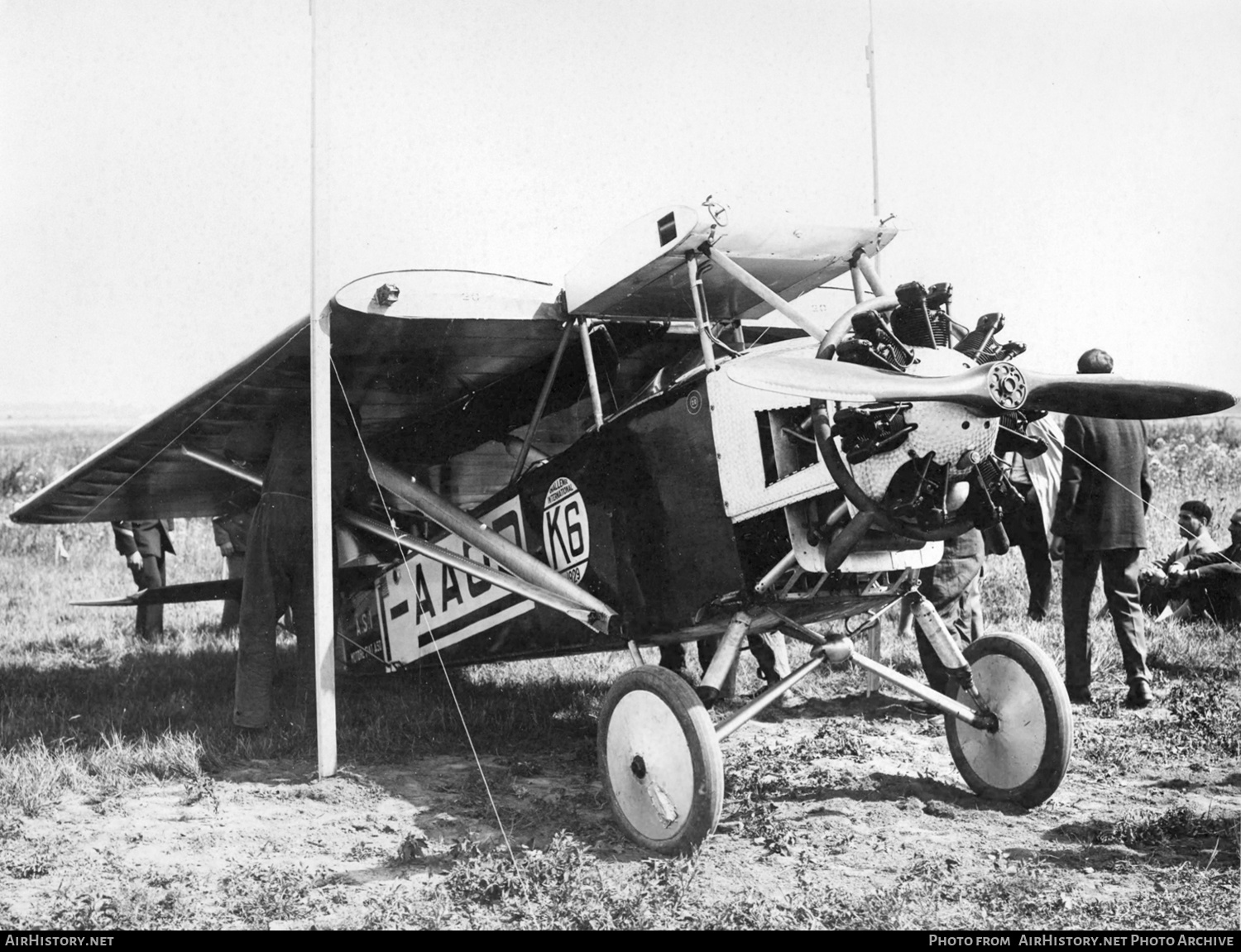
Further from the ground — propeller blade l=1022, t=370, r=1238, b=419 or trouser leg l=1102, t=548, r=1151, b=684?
propeller blade l=1022, t=370, r=1238, b=419

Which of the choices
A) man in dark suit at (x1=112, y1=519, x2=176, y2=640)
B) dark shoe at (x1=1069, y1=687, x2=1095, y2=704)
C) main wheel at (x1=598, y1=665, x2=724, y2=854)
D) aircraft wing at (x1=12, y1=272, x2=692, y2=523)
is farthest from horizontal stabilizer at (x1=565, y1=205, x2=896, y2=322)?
man in dark suit at (x1=112, y1=519, x2=176, y2=640)

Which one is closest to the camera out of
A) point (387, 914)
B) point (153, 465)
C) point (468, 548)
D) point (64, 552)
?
point (387, 914)

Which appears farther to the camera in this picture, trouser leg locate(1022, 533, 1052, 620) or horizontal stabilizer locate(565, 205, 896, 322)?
trouser leg locate(1022, 533, 1052, 620)

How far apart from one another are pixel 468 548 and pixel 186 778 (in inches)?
79.5

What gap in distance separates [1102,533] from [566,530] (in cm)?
361

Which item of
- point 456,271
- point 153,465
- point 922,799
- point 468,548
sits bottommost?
point 922,799

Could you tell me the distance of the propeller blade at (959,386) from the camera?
3844 mm

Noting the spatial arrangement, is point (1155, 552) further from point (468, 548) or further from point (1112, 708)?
point (468, 548)

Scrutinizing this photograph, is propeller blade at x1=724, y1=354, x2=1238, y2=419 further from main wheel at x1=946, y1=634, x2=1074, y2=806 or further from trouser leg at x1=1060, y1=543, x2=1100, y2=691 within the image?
trouser leg at x1=1060, y1=543, x2=1100, y2=691

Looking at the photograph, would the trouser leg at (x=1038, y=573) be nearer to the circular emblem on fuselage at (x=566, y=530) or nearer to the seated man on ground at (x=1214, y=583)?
the seated man on ground at (x=1214, y=583)

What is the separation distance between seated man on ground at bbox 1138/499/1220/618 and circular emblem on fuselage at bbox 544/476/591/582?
20.5ft

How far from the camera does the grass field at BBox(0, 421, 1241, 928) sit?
3.76 metres
